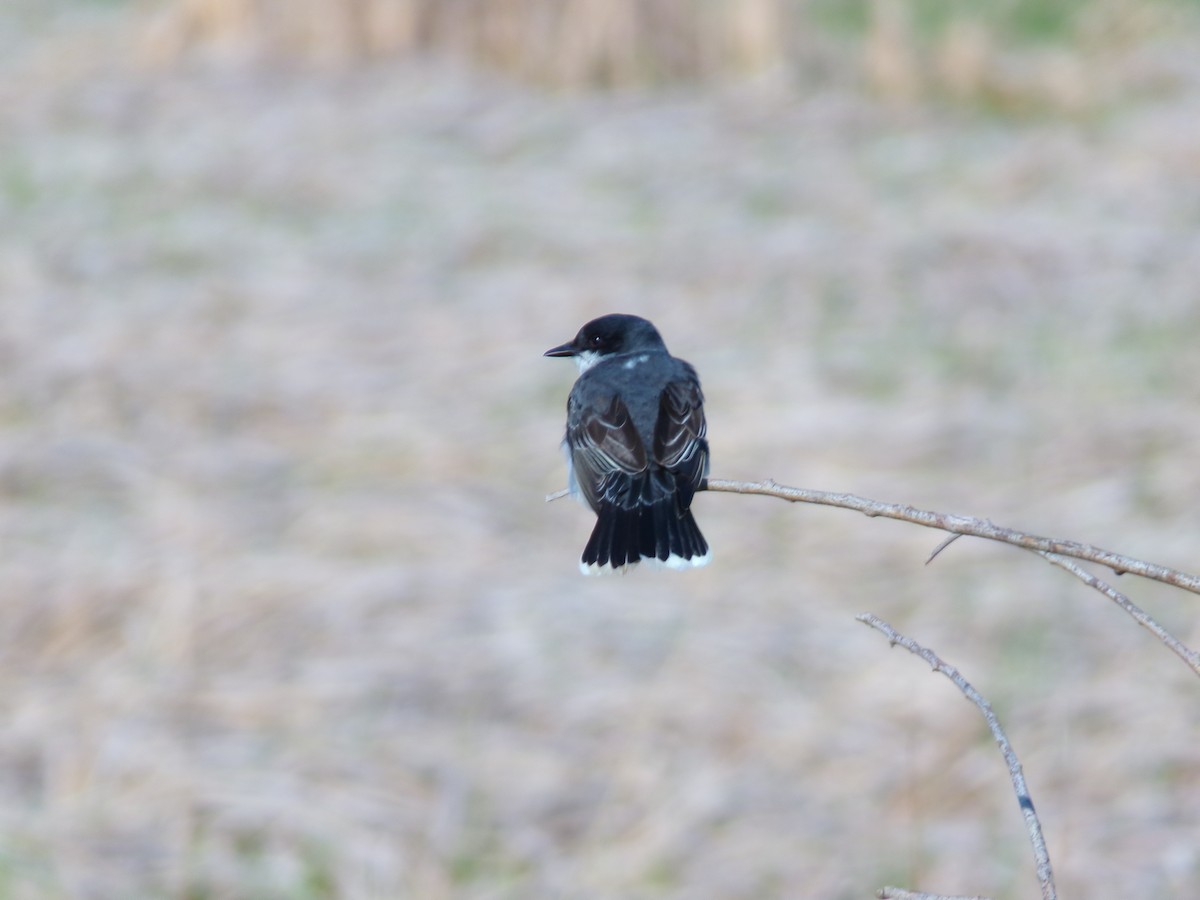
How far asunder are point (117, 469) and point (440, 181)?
4827 millimetres

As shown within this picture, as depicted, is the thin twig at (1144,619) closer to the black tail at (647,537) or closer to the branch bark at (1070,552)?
the branch bark at (1070,552)

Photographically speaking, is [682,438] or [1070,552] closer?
[1070,552]

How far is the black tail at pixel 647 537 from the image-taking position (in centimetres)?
274

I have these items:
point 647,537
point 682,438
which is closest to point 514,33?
point 682,438

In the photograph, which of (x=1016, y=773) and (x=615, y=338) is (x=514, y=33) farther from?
(x=1016, y=773)

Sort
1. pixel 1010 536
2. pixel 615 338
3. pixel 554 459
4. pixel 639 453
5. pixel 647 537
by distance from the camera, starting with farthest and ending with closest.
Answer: pixel 554 459 < pixel 615 338 < pixel 639 453 < pixel 647 537 < pixel 1010 536

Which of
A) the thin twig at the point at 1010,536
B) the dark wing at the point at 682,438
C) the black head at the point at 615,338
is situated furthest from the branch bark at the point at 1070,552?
the black head at the point at 615,338

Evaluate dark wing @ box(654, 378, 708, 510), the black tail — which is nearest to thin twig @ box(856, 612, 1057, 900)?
the black tail

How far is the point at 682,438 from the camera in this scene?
3289mm

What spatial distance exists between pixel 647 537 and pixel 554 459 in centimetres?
457

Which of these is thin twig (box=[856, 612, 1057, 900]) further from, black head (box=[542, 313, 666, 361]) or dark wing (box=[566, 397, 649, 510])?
black head (box=[542, 313, 666, 361])

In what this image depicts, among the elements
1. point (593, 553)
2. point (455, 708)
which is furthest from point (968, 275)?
point (593, 553)

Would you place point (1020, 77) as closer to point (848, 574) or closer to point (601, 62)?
point (601, 62)

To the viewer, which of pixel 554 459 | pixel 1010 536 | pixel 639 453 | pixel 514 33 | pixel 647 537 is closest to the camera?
pixel 1010 536
